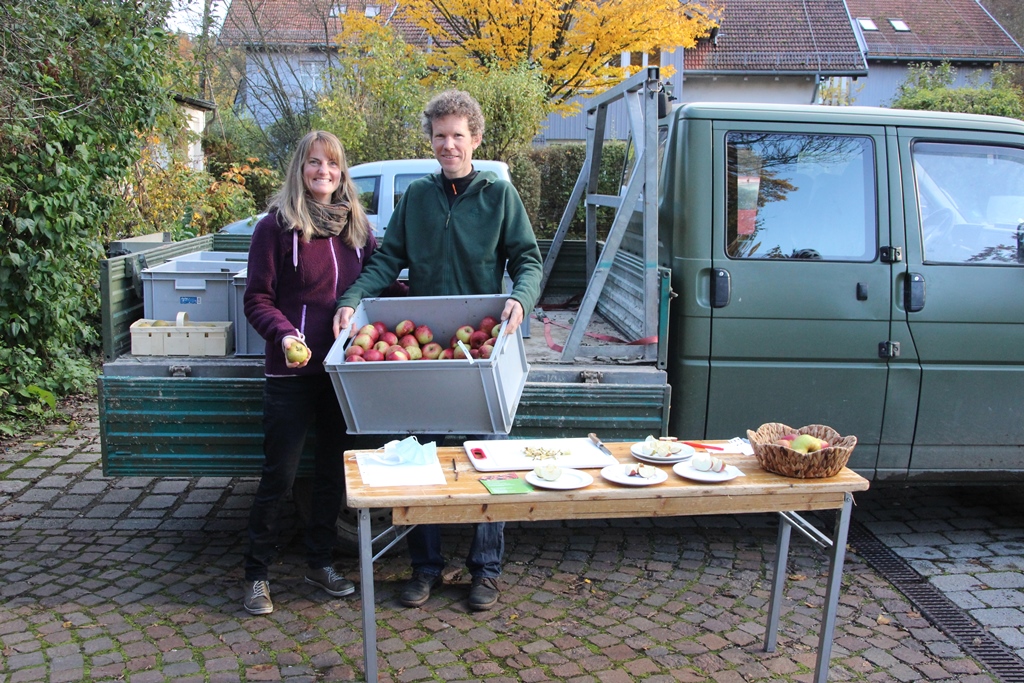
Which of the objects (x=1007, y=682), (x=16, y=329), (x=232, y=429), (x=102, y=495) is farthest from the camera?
(x=16, y=329)

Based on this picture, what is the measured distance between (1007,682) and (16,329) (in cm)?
630

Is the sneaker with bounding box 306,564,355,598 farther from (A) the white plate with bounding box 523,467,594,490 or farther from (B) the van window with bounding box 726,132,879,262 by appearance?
(B) the van window with bounding box 726,132,879,262

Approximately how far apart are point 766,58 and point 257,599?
25750mm

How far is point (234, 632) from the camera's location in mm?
3588

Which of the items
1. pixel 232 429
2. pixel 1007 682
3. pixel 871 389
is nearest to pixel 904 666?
pixel 1007 682

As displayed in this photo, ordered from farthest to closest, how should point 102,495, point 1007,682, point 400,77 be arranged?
point 400,77, point 102,495, point 1007,682

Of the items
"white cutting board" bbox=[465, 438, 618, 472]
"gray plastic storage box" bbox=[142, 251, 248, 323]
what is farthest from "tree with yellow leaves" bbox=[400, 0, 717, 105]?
"white cutting board" bbox=[465, 438, 618, 472]

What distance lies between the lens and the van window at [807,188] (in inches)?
163

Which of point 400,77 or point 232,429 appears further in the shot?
point 400,77

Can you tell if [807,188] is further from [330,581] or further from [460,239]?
[330,581]

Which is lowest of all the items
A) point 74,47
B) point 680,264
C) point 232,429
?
point 232,429

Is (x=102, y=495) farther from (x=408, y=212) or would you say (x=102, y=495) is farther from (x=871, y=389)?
(x=871, y=389)

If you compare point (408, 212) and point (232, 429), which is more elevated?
point (408, 212)

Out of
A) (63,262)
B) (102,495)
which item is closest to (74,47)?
(63,262)
